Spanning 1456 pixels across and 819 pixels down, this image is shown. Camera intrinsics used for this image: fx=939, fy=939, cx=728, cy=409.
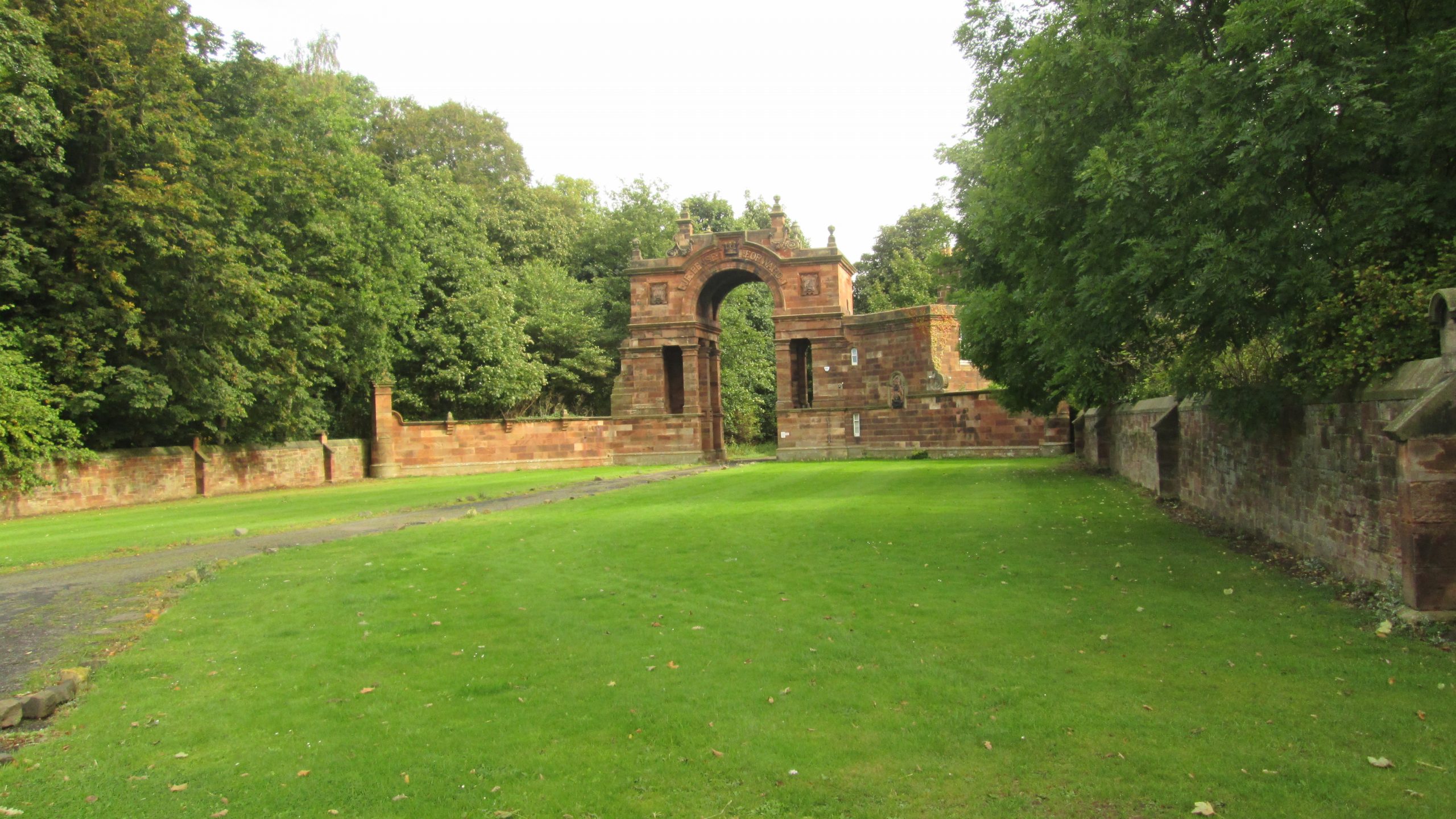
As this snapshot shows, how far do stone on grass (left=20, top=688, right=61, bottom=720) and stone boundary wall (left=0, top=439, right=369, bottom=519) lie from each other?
19.6 metres

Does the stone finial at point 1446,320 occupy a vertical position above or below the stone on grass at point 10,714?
above

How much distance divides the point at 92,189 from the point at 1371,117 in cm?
2533

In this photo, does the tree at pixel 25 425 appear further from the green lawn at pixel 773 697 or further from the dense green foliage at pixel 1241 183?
the dense green foliage at pixel 1241 183

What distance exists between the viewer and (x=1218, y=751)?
4680 mm

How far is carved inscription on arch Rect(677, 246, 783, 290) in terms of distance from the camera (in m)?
38.8

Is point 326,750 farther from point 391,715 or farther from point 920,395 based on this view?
Answer: point 920,395

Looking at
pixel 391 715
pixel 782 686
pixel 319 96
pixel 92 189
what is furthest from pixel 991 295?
pixel 319 96

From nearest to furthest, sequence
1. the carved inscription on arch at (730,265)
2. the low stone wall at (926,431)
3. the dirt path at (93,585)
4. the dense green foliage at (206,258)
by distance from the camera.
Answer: the dirt path at (93,585) → the dense green foliage at (206,258) → the low stone wall at (926,431) → the carved inscription on arch at (730,265)

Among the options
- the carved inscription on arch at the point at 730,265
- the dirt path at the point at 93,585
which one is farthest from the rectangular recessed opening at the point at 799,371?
the dirt path at the point at 93,585

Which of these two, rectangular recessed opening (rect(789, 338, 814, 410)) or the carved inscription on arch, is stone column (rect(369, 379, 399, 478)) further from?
rectangular recessed opening (rect(789, 338, 814, 410))

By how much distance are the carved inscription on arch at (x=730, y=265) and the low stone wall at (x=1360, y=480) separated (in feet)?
86.3

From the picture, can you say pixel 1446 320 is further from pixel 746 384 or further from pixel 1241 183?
pixel 746 384

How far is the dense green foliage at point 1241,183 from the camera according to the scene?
7859mm

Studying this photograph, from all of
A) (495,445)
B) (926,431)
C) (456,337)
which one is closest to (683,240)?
(456,337)
